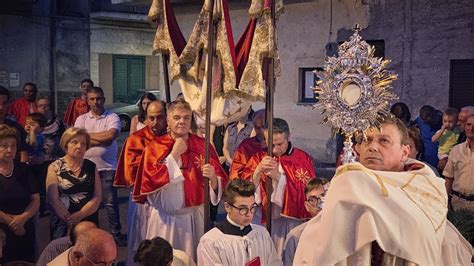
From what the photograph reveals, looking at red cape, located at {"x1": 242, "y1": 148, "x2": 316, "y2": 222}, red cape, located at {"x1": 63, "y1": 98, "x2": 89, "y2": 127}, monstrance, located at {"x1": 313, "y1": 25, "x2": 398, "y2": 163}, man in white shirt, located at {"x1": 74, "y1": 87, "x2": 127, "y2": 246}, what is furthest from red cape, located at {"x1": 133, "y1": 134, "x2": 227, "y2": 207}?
red cape, located at {"x1": 63, "y1": 98, "x2": 89, "y2": 127}

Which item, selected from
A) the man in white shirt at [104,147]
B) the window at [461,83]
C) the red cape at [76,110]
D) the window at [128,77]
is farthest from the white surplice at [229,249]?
the window at [128,77]

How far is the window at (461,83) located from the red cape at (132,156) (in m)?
6.47

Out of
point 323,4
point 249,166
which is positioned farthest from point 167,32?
point 323,4

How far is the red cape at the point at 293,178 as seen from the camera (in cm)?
559

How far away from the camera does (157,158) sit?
543 cm

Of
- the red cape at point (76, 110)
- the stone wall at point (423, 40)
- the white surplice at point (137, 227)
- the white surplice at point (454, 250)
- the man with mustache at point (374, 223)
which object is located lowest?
the white surplice at point (137, 227)

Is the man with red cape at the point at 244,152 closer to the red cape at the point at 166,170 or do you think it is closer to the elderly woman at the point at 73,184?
the red cape at the point at 166,170

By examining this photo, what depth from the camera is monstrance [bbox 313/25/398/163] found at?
324 cm

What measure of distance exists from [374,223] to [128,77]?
2385 cm

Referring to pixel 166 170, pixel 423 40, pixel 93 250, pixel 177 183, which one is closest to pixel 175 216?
pixel 177 183

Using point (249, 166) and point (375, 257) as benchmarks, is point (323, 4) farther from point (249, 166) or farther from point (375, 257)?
point (375, 257)

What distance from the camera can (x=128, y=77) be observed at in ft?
84.2

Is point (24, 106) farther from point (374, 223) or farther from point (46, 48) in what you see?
point (46, 48)

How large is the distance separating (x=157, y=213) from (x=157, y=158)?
500mm
